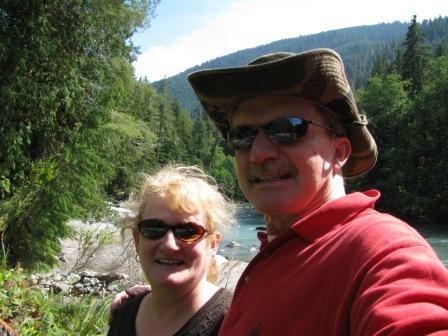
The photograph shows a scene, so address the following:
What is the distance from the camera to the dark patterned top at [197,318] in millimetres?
2287

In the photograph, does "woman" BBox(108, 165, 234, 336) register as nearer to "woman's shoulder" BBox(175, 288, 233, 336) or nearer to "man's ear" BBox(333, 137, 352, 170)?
"woman's shoulder" BBox(175, 288, 233, 336)

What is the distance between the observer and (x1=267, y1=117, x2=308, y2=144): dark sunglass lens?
162 centimetres

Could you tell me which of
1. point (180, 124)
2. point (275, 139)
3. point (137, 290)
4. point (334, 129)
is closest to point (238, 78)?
point (275, 139)

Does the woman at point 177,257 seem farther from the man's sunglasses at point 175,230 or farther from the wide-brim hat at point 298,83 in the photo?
the wide-brim hat at point 298,83

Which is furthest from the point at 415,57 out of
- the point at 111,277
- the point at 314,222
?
the point at 314,222

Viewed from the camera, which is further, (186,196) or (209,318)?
(186,196)

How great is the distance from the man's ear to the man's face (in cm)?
3

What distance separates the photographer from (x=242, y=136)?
1.79m

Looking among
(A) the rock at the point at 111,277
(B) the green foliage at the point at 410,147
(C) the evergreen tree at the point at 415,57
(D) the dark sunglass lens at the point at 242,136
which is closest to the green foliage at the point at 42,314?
(D) the dark sunglass lens at the point at 242,136

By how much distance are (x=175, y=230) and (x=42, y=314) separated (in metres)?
2.80

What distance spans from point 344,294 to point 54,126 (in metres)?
12.4

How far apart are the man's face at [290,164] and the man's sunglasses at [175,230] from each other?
2.57 feet

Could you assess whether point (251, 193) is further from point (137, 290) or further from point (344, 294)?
point (137, 290)

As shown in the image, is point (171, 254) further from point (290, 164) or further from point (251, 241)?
point (251, 241)
